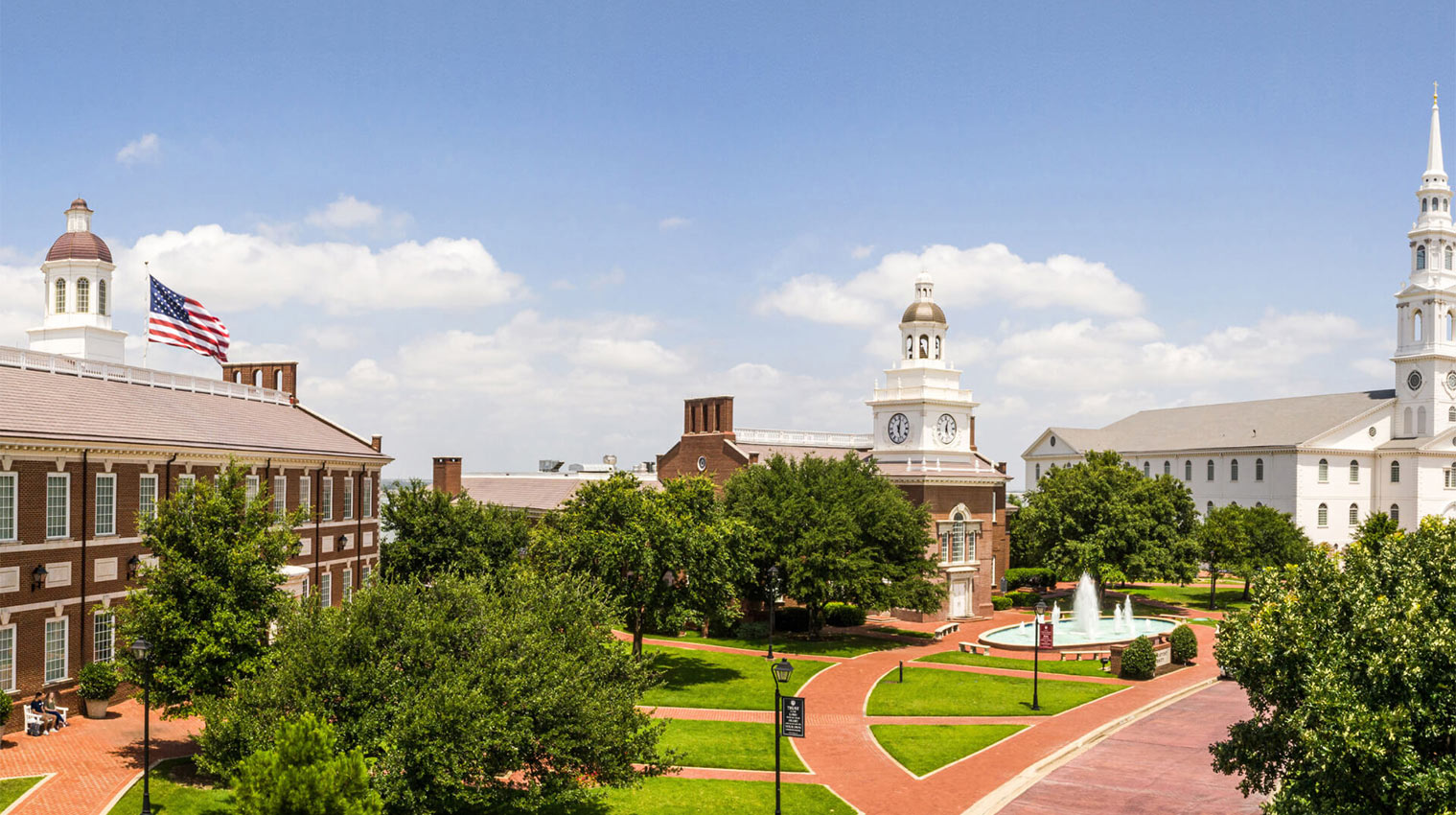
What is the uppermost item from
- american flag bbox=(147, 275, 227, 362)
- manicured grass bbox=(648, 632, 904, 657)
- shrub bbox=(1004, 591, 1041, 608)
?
american flag bbox=(147, 275, 227, 362)

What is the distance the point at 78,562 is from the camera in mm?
34000

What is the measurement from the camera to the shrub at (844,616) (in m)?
60.4

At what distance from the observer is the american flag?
1770 inches

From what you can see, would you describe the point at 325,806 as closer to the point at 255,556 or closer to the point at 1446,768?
the point at 255,556

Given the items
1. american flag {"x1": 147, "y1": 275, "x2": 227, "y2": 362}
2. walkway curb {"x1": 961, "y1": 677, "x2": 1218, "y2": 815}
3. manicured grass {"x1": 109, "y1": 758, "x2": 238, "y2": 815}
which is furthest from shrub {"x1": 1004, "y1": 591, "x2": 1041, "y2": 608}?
manicured grass {"x1": 109, "y1": 758, "x2": 238, "y2": 815}

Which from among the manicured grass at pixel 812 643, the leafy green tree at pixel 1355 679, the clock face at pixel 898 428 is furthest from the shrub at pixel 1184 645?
the leafy green tree at pixel 1355 679

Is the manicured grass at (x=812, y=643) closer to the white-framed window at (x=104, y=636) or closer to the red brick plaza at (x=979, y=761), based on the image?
the red brick plaza at (x=979, y=761)

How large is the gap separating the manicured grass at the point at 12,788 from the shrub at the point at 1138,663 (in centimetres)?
3958

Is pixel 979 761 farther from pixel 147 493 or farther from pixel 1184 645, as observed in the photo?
pixel 147 493

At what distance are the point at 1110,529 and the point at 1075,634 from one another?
875 cm

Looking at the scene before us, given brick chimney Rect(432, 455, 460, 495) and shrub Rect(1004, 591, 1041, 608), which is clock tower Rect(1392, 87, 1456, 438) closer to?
shrub Rect(1004, 591, 1041, 608)

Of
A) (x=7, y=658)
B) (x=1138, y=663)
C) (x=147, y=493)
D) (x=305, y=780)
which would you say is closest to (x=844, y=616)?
(x=1138, y=663)

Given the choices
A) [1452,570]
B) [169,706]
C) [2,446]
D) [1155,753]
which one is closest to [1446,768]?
[1452,570]

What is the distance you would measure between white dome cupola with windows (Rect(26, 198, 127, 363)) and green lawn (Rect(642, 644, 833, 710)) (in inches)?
1173
